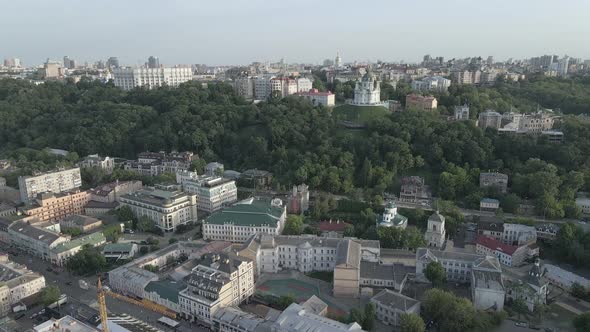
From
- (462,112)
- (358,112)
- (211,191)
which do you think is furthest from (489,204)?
(211,191)

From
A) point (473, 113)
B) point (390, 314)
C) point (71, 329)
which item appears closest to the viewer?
point (71, 329)

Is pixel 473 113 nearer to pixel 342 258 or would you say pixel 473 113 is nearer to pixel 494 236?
pixel 494 236

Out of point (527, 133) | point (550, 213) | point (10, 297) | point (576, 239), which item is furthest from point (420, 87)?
point (10, 297)

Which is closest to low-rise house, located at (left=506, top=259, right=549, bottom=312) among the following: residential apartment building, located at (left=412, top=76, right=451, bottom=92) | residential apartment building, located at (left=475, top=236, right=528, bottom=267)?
residential apartment building, located at (left=475, top=236, right=528, bottom=267)

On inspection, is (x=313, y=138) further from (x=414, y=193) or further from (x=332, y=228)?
(x=332, y=228)

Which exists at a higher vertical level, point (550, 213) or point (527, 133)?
point (527, 133)

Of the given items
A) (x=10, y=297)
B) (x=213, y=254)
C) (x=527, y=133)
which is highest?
(x=527, y=133)
